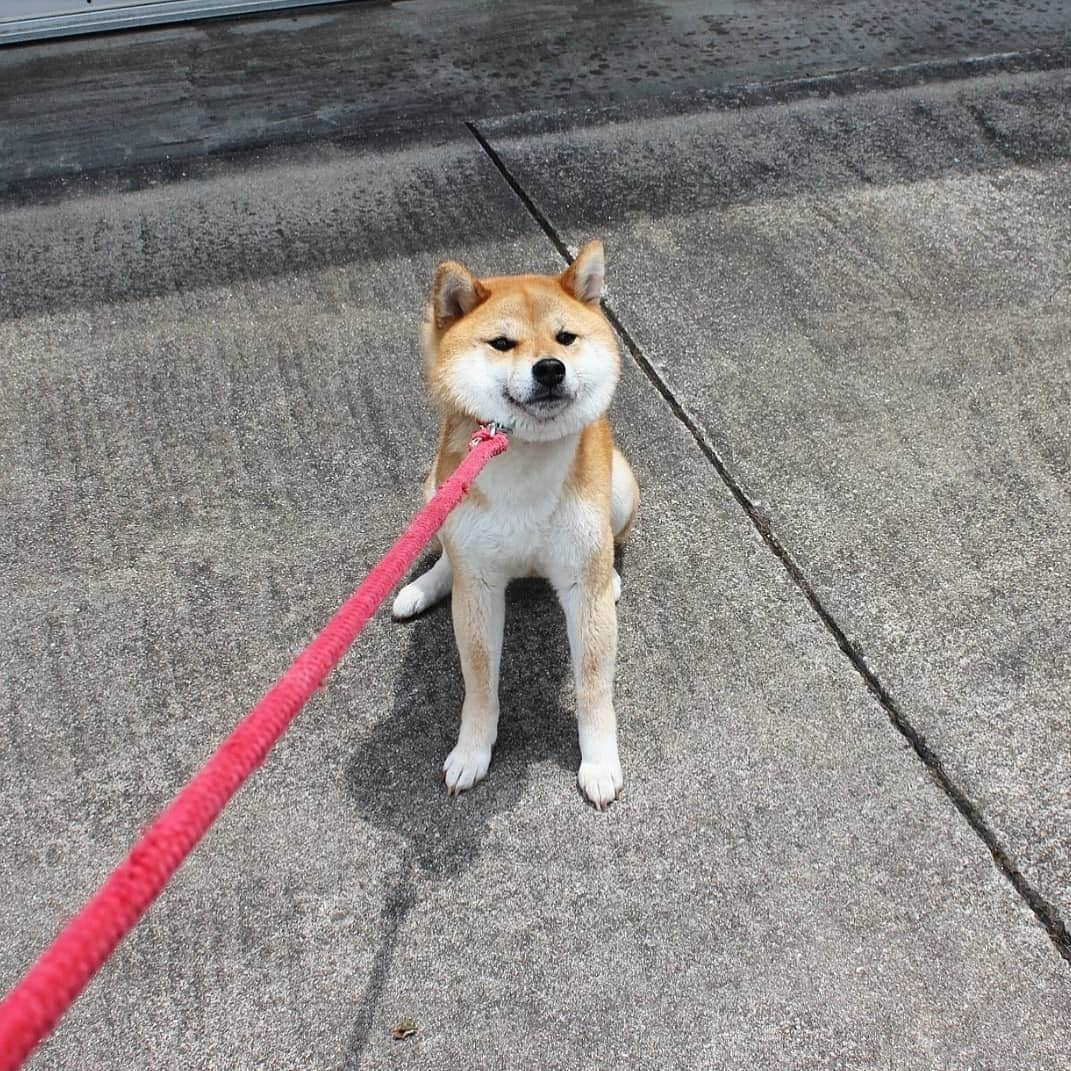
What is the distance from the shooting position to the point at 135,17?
250 inches

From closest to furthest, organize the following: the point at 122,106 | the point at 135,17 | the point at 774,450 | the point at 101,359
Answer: the point at 774,450
the point at 101,359
the point at 122,106
the point at 135,17

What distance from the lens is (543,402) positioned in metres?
2.41

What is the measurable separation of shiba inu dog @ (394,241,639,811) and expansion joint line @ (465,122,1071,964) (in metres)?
0.78

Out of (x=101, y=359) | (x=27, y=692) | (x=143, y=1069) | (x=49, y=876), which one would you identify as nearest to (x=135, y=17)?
(x=101, y=359)

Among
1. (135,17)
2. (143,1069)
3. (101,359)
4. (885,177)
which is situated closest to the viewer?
(143,1069)

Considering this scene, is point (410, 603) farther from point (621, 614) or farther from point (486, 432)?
point (486, 432)

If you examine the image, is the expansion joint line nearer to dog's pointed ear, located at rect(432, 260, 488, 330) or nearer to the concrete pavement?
the concrete pavement

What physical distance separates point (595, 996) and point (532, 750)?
71cm

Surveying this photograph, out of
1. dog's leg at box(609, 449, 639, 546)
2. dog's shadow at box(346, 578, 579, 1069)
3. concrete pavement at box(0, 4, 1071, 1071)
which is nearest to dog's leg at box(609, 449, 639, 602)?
dog's leg at box(609, 449, 639, 546)

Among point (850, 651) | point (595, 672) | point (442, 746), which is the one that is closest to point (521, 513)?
point (595, 672)

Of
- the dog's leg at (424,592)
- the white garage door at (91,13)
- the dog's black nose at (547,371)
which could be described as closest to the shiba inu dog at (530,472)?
the dog's black nose at (547,371)

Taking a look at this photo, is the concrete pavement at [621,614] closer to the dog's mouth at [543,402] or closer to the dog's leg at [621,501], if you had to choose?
the dog's leg at [621,501]

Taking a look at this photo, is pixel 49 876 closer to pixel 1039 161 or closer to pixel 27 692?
pixel 27 692

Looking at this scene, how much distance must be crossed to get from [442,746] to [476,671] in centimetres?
28
